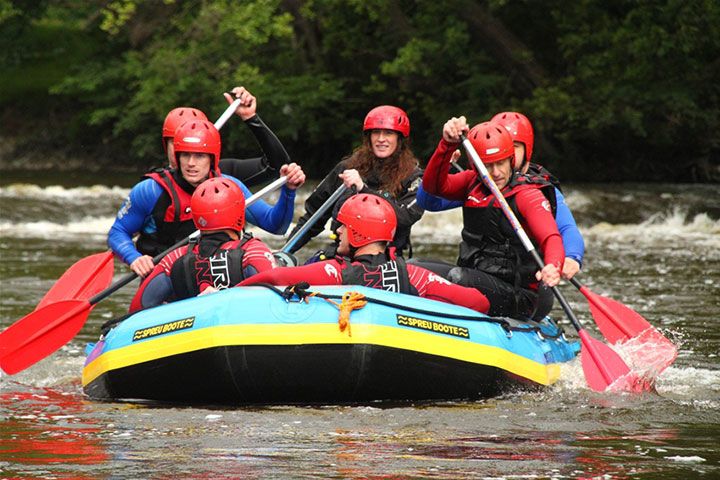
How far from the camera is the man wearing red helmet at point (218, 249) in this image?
683 centimetres

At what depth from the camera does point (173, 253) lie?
726 cm

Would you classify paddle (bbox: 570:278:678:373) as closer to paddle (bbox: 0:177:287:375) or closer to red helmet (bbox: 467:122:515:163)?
red helmet (bbox: 467:122:515:163)

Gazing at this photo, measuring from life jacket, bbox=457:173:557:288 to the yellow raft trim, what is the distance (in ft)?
2.48

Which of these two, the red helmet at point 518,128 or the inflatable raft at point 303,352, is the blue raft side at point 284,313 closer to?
the inflatable raft at point 303,352

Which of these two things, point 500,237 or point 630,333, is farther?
point 630,333

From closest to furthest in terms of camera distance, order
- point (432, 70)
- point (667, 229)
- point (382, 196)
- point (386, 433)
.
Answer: point (386, 433) → point (382, 196) → point (667, 229) → point (432, 70)

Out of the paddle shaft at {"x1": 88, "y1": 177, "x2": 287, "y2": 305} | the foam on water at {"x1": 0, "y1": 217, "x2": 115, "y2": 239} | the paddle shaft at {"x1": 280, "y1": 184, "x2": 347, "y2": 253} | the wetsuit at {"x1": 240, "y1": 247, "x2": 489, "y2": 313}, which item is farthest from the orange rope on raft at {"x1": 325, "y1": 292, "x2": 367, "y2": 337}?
the foam on water at {"x1": 0, "y1": 217, "x2": 115, "y2": 239}

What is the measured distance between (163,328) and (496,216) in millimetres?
1998

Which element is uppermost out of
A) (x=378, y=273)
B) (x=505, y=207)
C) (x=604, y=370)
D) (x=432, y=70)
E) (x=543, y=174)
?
(x=432, y=70)

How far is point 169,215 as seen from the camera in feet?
25.3

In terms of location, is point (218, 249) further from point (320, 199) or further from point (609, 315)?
point (609, 315)

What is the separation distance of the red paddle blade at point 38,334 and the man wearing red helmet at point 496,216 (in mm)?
2164

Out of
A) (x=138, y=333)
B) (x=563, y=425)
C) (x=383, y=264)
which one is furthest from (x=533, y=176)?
(x=138, y=333)

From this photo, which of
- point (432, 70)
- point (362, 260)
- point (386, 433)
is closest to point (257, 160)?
point (362, 260)
